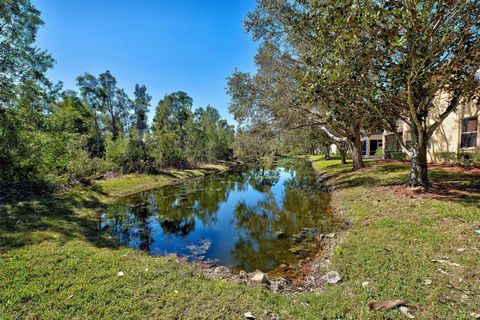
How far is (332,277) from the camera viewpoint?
439cm

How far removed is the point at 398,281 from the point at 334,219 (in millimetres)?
4905

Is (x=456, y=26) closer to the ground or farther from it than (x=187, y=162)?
farther from it

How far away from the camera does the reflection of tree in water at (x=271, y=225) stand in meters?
6.27

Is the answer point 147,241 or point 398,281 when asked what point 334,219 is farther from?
point 147,241

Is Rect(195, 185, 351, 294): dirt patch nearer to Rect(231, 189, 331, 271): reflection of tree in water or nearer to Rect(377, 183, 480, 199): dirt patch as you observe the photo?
Rect(231, 189, 331, 271): reflection of tree in water

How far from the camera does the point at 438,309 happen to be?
3104mm

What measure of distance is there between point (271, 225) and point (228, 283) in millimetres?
4928

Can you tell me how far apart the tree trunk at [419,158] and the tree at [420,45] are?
337 mm

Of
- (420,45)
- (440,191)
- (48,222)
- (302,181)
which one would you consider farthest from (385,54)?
(302,181)

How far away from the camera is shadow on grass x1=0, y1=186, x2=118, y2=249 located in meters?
6.39

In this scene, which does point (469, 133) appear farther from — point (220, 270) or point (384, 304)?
point (220, 270)

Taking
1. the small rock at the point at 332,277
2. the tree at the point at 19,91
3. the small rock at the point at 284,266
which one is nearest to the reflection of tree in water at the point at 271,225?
the small rock at the point at 284,266

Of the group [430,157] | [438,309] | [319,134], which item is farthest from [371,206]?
[319,134]

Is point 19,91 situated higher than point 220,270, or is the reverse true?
point 19,91
